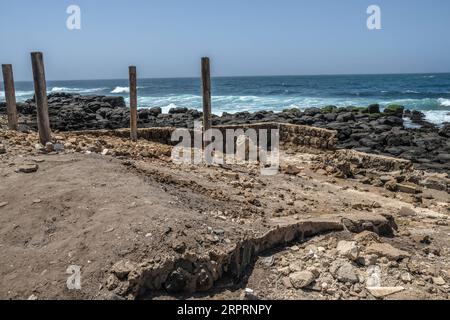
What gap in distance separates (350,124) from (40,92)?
14.1 meters

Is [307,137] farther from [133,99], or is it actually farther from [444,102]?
[444,102]

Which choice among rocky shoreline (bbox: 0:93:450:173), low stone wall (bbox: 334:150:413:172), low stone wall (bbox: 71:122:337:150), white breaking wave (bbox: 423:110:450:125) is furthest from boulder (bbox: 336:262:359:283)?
white breaking wave (bbox: 423:110:450:125)

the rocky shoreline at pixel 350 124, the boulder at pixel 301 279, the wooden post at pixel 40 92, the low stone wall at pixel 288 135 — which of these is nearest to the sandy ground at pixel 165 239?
the boulder at pixel 301 279

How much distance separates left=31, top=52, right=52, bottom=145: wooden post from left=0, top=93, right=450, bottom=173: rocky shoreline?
21.3ft

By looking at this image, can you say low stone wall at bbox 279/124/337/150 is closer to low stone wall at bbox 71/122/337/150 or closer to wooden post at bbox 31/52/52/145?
low stone wall at bbox 71/122/337/150

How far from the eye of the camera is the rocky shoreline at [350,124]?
15.0 m

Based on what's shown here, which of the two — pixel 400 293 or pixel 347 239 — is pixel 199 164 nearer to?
pixel 347 239

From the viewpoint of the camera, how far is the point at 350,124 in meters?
19.4

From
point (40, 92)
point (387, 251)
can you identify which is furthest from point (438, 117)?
point (40, 92)

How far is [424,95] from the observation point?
4097 cm

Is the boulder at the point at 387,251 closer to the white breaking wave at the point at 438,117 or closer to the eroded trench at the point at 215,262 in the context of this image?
the eroded trench at the point at 215,262

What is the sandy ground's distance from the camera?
4.30 meters

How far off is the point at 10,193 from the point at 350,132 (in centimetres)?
1422

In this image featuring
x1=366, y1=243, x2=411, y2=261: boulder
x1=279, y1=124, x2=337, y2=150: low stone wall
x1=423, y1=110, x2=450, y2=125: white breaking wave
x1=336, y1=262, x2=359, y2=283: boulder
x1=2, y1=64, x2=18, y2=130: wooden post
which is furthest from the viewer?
x1=423, y1=110, x2=450, y2=125: white breaking wave
